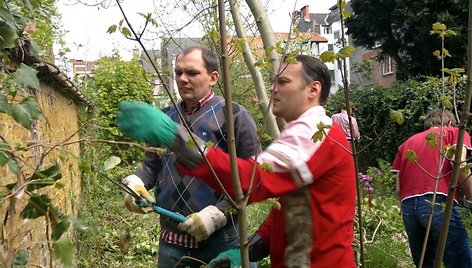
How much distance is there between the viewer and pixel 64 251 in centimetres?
142

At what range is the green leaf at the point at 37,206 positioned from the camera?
1.64 m

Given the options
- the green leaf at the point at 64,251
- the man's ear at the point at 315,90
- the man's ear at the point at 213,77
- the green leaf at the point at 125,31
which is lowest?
the green leaf at the point at 64,251

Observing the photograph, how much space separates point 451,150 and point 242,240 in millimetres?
825

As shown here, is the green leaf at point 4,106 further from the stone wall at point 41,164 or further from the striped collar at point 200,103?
the striped collar at point 200,103

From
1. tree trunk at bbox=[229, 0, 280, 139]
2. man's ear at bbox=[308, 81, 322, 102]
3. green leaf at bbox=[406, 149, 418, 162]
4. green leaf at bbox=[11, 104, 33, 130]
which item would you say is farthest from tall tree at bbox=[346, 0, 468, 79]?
green leaf at bbox=[11, 104, 33, 130]

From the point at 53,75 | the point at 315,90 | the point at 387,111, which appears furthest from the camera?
the point at 387,111

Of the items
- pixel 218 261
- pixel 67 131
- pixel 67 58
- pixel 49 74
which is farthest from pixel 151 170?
pixel 67 58

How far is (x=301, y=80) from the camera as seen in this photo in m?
2.10

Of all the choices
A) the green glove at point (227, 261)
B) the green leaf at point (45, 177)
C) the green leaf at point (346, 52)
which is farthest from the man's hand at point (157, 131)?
the green glove at point (227, 261)

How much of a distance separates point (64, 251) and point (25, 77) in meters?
0.57

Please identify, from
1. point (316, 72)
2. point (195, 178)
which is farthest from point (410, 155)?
point (195, 178)

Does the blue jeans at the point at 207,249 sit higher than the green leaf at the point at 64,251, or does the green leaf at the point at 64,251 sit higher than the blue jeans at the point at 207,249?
the green leaf at the point at 64,251

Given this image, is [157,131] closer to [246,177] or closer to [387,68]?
[246,177]

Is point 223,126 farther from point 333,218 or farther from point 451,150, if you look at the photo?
point 451,150
